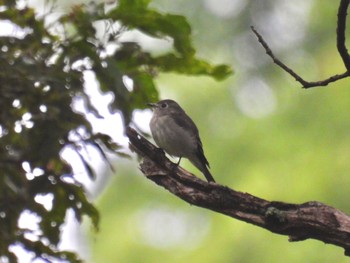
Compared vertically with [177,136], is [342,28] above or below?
below

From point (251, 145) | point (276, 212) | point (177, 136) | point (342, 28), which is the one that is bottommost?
point (276, 212)

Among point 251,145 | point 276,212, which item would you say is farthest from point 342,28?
point 251,145

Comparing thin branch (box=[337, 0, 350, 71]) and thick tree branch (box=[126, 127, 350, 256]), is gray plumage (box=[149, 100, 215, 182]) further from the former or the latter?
thin branch (box=[337, 0, 350, 71])

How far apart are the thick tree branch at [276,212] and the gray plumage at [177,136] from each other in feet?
7.55

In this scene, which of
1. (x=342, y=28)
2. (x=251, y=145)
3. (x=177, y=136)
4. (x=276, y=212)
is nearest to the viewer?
(x=342, y=28)

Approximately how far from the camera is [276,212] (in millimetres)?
3580

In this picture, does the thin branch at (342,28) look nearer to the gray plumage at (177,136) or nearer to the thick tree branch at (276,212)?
the thick tree branch at (276,212)

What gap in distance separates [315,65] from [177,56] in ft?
23.7

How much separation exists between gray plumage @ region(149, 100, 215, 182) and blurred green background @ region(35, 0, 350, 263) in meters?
2.79

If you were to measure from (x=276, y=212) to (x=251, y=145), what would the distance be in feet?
22.2

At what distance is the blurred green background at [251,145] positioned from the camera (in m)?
9.43

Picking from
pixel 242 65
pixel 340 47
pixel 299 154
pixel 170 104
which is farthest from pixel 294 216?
pixel 242 65

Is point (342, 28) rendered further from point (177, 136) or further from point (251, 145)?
point (251, 145)

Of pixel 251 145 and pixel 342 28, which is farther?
pixel 251 145
